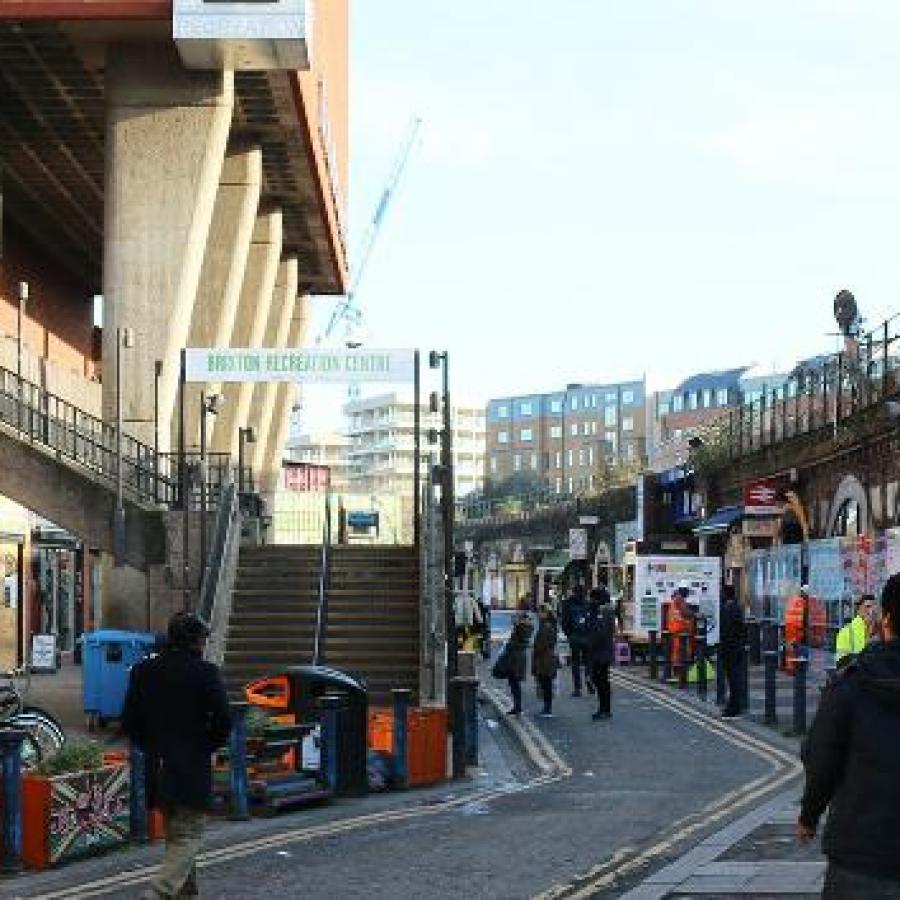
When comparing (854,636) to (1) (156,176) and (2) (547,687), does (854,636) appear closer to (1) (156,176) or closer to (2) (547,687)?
(2) (547,687)

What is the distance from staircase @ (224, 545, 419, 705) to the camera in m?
23.1

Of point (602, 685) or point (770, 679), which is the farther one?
point (602, 685)

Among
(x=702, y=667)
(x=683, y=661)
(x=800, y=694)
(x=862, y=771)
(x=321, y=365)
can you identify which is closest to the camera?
(x=862, y=771)

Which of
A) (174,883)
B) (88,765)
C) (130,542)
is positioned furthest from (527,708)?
(174,883)

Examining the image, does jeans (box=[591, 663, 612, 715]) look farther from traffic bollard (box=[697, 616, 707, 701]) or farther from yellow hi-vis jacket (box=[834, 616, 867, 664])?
yellow hi-vis jacket (box=[834, 616, 867, 664])

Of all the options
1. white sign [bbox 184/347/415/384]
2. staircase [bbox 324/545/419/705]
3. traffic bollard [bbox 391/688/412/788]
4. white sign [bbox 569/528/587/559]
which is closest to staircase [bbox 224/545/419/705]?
staircase [bbox 324/545/419/705]

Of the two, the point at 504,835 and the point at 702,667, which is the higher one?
the point at 702,667

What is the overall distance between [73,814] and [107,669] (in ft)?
31.7

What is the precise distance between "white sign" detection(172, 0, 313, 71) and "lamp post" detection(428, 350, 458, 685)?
8440mm

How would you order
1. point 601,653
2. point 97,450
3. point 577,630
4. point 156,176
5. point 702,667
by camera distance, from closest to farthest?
point 601,653 < point 702,667 < point 97,450 < point 577,630 < point 156,176

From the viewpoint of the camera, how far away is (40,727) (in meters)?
15.8

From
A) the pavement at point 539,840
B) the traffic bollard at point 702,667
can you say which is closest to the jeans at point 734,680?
the traffic bollard at point 702,667

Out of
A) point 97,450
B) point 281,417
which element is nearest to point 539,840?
point 97,450

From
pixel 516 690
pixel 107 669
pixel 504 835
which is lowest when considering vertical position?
pixel 504 835
